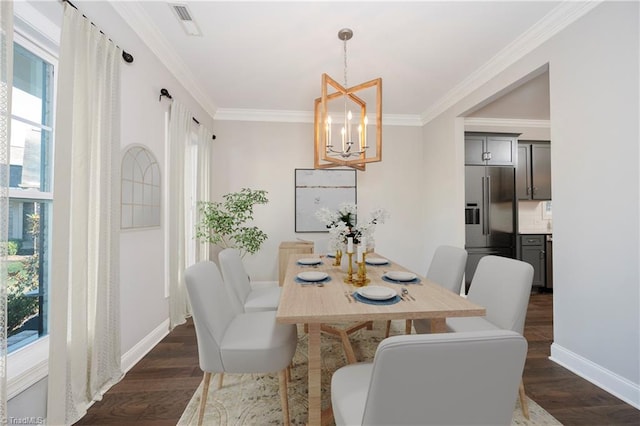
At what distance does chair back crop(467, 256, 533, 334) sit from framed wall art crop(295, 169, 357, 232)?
2.52 meters

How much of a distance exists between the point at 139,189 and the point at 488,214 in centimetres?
413

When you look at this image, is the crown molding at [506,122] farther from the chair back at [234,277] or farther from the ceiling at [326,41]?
the chair back at [234,277]

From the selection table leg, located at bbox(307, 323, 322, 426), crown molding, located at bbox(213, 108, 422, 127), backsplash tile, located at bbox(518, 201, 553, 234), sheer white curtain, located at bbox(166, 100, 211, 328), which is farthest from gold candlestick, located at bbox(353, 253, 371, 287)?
backsplash tile, located at bbox(518, 201, 553, 234)

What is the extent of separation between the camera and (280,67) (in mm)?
2852

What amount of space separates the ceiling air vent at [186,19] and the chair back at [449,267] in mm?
2726

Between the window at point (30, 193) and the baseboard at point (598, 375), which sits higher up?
the window at point (30, 193)

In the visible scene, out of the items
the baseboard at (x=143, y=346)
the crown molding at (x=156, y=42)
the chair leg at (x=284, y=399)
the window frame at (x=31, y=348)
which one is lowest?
the baseboard at (x=143, y=346)

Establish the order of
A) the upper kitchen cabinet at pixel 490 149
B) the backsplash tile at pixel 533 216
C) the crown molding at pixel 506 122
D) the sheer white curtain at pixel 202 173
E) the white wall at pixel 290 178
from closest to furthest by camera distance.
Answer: the sheer white curtain at pixel 202 173, the upper kitchen cabinet at pixel 490 149, the white wall at pixel 290 178, the crown molding at pixel 506 122, the backsplash tile at pixel 533 216

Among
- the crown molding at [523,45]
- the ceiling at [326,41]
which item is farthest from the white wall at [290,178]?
the crown molding at [523,45]

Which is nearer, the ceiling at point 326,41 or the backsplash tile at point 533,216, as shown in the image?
the ceiling at point 326,41

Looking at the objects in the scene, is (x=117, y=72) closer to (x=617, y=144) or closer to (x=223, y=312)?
(x=223, y=312)

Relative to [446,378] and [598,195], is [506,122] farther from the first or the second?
[446,378]

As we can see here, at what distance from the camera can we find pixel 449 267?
84.0 inches

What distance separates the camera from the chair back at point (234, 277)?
1979mm
